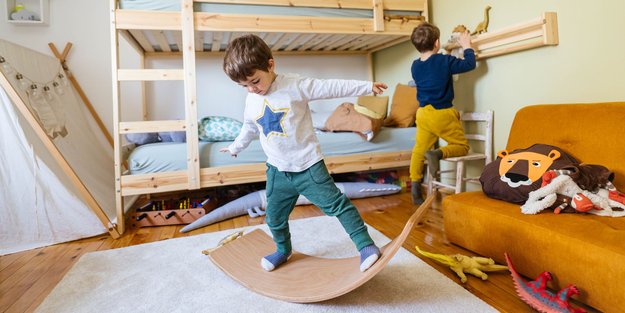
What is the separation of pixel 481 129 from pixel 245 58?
1916 millimetres

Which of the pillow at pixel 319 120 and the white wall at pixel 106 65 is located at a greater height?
the white wall at pixel 106 65

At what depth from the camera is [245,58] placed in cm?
128

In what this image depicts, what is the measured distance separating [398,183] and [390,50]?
1.30 meters

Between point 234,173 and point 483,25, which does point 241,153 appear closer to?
point 234,173

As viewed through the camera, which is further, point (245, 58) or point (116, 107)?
point (116, 107)

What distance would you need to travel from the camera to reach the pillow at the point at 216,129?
254 cm

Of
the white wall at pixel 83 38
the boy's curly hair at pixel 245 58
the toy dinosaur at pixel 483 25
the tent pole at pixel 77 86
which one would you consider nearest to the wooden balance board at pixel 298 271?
the boy's curly hair at pixel 245 58

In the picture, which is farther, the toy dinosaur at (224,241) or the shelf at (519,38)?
the shelf at (519,38)

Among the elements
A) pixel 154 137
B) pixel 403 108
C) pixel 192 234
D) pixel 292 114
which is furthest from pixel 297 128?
pixel 403 108

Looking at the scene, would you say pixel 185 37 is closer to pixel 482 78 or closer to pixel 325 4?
pixel 325 4

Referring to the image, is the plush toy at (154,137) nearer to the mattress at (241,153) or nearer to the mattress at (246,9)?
the mattress at (241,153)

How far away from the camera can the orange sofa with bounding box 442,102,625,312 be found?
Result: 1127mm

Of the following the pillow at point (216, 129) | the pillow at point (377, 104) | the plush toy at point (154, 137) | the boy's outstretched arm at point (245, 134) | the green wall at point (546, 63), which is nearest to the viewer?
the boy's outstretched arm at point (245, 134)

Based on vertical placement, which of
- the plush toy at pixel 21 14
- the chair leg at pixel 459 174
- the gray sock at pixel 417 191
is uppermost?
the plush toy at pixel 21 14
